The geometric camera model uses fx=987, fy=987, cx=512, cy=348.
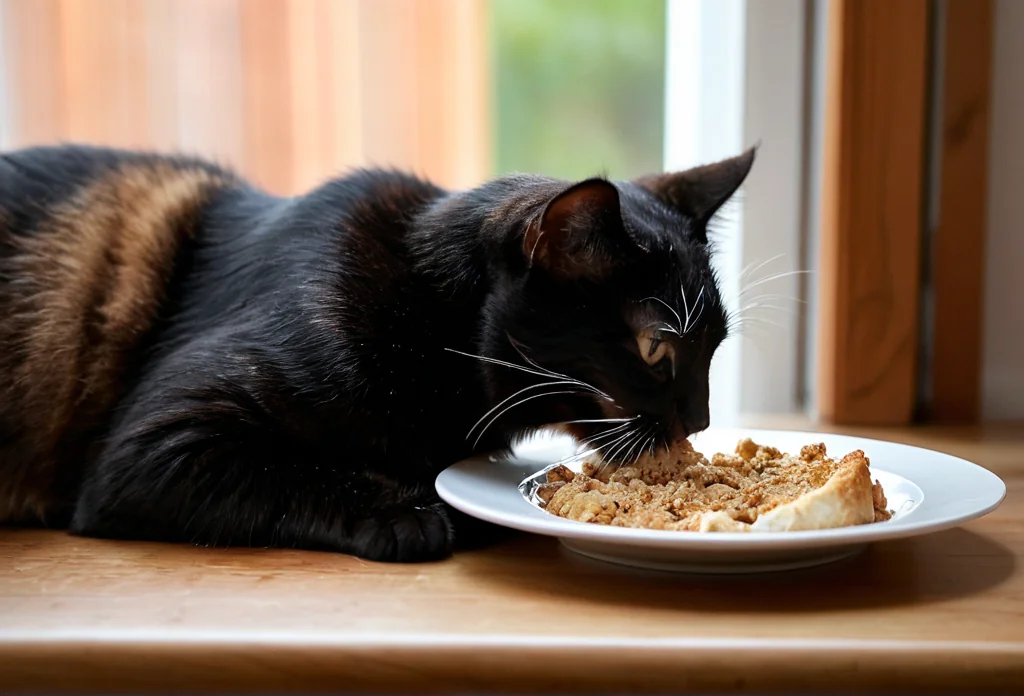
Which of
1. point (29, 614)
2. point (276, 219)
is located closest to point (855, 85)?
point (276, 219)

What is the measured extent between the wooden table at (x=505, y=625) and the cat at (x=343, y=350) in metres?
0.09

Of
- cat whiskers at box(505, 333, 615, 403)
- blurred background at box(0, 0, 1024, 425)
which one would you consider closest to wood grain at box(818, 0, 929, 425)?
blurred background at box(0, 0, 1024, 425)

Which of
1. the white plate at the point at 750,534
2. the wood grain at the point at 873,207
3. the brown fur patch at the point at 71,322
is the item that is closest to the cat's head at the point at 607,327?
the white plate at the point at 750,534

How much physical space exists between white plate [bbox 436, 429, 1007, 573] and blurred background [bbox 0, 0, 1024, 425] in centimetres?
51

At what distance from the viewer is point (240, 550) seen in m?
0.98

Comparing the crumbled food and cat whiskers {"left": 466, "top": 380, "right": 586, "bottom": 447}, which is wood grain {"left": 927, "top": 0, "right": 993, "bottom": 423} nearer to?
the crumbled food

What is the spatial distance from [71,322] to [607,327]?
0.65 meters

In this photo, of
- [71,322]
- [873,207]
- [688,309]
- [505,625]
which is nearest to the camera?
[505,625]

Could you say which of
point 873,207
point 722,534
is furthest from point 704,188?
point 722,534

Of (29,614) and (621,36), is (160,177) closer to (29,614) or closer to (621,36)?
(29,614)

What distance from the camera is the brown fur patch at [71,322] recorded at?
3.75 feet

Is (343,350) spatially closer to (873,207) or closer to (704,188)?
(704,188)

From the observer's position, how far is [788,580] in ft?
2.84

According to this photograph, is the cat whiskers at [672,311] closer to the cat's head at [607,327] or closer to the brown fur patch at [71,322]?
the cat's head at [607,327]
